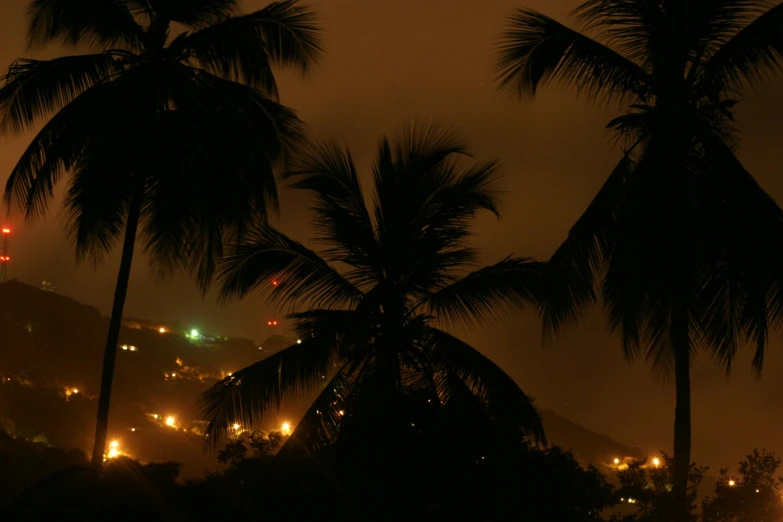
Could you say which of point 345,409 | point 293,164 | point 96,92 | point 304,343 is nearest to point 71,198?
point 96,92

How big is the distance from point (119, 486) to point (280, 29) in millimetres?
7896

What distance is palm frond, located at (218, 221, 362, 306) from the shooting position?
Answer: 1253cm

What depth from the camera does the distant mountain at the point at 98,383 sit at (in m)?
41.6

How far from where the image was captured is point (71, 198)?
1303cm

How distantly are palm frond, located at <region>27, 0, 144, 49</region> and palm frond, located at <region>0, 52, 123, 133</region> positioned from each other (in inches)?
26.9

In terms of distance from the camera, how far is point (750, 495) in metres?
10.7

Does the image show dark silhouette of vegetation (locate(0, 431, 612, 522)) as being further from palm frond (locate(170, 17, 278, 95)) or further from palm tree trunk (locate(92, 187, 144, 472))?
palm frond (locate(170, 17, 278, 95))

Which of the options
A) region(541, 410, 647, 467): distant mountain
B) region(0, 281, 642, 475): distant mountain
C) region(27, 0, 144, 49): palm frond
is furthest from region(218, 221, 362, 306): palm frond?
region(541, 410, 647, 467): distant mountain

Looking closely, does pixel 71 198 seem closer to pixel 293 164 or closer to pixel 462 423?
pixel 293 164

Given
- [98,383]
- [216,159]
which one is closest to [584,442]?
[98,383]

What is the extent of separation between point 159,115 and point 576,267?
7.45m

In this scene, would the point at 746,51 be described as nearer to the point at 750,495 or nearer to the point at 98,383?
the point at 750,495

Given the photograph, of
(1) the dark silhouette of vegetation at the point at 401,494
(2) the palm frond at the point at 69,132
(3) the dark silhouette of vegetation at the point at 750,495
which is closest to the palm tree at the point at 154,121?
(2) the palm frond at the point at 69,132

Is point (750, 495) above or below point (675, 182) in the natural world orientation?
below
